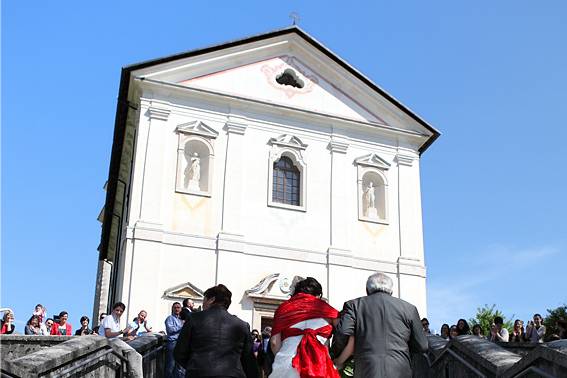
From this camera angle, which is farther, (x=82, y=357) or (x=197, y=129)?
(x=197, y=129)

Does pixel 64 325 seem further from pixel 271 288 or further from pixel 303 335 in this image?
pixel 303 335

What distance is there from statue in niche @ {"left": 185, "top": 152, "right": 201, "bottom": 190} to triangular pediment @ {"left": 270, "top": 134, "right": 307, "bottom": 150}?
2642mm

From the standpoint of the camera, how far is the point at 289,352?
6.37 metres

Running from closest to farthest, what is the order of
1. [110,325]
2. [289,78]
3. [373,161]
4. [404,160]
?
[110,325] → [373,161] → [289,78] → [404,160]

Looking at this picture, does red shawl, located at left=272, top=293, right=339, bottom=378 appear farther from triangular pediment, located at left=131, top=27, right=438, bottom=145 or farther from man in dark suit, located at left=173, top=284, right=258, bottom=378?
triangular pediment, located at left=131, top=27, right=438, bottom=145

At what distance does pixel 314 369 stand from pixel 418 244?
1940 cm

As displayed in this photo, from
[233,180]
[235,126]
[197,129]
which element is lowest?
[233,180]

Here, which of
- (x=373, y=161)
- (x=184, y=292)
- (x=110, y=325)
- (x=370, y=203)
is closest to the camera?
(x=110, y=325)

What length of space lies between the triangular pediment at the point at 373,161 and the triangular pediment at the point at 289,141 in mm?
2022

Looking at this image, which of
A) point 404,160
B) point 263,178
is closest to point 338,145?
A: point 404,160

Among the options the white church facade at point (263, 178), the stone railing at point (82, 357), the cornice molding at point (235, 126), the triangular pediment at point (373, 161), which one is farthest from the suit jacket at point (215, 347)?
the triangular pediment at point (373, 161)

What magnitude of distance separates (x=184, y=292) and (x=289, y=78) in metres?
8.67

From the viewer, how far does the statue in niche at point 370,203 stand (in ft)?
82.6

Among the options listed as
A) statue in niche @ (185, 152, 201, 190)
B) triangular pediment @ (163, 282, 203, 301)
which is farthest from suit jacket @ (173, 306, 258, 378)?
statue in niche @ (185, 152, 201, 190)
